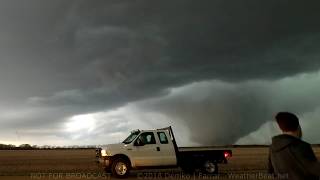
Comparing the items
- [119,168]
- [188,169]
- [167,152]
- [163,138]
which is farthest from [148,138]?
[188,169]

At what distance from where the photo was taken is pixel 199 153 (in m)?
26.4

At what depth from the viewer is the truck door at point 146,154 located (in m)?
25.3

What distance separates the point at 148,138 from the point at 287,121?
21281mm

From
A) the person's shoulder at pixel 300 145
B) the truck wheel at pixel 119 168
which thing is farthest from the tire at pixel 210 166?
the person's shoulder at pixel 300 145

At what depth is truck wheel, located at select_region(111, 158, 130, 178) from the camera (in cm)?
2505

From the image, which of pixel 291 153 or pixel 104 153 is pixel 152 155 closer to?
pixel 104 153

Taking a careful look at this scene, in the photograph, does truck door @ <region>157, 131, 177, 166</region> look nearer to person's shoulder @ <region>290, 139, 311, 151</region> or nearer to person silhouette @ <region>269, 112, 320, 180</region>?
person silhouette @ <region>269, 112, 320, 180</region>

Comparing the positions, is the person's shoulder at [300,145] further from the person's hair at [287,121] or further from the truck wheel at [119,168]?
the truck wheel at [119,168]

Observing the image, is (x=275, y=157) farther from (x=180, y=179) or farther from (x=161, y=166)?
(x=161, y=166)

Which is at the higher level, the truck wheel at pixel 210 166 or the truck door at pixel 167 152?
the truck door at pixel 167 152

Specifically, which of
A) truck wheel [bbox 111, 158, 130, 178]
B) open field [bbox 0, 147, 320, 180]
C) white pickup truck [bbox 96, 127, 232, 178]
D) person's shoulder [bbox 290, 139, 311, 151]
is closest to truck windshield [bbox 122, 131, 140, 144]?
white pickup truck [bbox 96, 127, 232, 178]

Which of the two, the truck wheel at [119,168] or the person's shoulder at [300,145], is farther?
the truck wheel at [119,168]

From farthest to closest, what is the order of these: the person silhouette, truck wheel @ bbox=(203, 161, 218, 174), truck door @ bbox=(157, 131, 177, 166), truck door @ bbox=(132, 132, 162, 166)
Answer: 1. truck wheel @ bbox=(203, 161, 218, 174)
2. truck door @ bbox=(157, 131, 177, 166)
3. truck door @ bbox=(132, 132, 162, 166)
4. the person silhouette

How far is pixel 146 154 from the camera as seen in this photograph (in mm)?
25453
